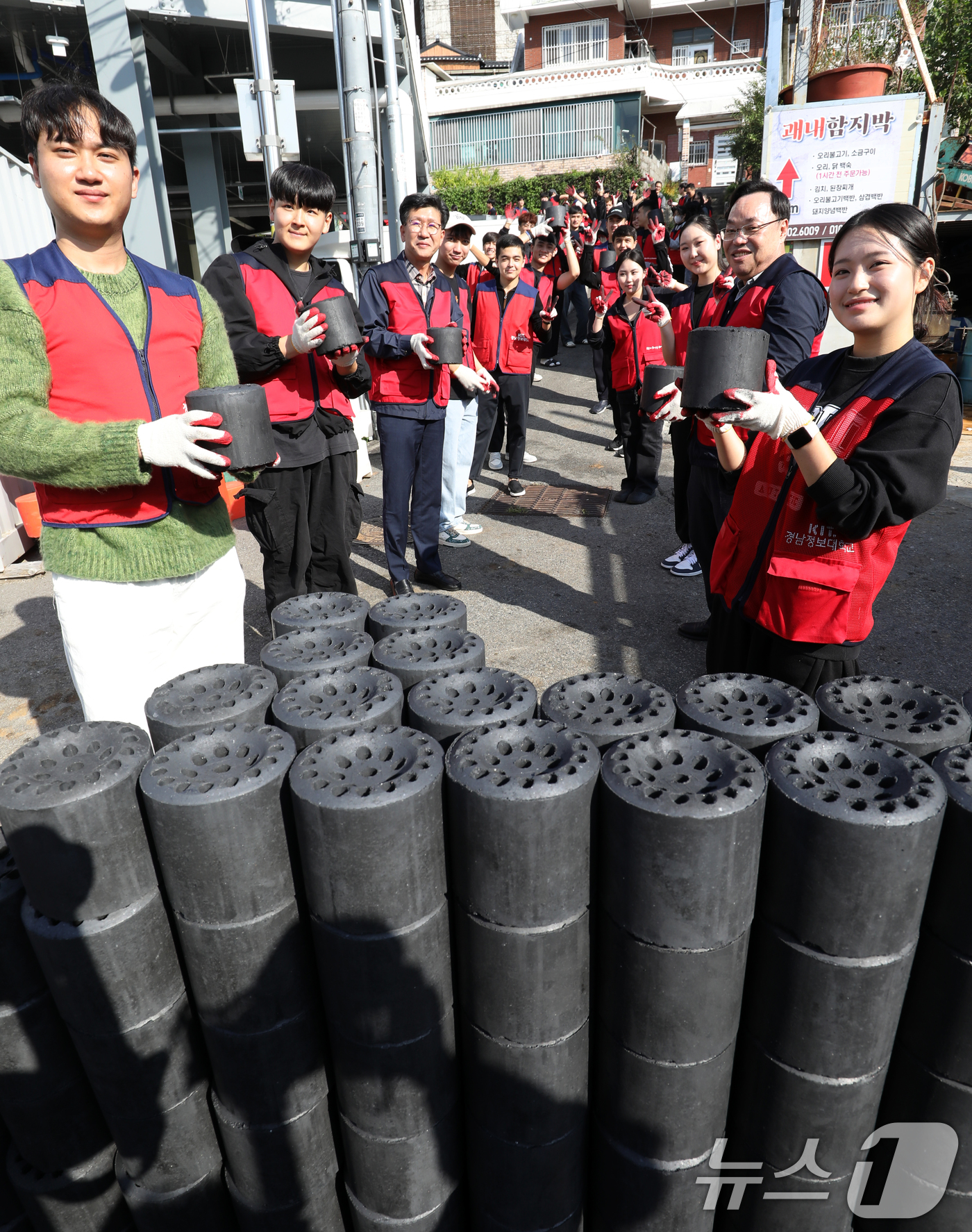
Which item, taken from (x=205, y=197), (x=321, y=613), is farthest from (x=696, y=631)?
(x=205, y=197)

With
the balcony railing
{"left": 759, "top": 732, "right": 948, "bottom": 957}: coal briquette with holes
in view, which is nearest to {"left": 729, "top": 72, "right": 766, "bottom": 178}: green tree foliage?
the balcony railing

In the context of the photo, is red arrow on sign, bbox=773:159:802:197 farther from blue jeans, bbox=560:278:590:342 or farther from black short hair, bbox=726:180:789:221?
blue jeans, bbox=560:278:590:342

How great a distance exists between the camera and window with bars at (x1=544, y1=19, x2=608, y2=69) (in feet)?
129

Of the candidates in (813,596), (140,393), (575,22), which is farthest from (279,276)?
(575,22)

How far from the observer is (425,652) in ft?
6.50

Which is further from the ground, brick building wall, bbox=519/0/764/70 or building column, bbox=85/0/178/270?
brick building wall, bbox=519/0/764/70

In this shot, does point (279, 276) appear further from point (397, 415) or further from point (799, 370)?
point (799, 370)

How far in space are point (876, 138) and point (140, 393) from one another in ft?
28.4

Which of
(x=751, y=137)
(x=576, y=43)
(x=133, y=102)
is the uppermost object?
(x=576, y=43)

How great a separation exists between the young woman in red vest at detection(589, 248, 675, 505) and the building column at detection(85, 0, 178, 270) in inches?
257

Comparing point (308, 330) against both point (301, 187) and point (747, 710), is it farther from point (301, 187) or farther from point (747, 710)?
point (747, 710)

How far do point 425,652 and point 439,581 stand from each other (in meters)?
3.44

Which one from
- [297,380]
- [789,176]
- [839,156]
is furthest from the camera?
[789,176]

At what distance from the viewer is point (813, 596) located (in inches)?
87.0
